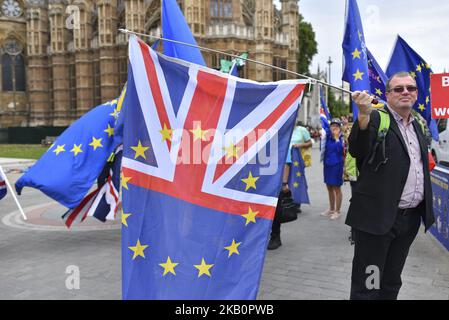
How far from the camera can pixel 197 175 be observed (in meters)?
3.48

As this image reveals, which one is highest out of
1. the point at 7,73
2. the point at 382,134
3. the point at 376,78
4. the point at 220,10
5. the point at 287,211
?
the point at 220,10

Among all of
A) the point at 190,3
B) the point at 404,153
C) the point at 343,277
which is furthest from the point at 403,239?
the point at 190,3

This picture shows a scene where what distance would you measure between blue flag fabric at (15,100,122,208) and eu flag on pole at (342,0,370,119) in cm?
321

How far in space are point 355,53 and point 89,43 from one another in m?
42.5

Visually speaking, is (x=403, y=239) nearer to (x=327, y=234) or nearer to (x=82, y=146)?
(x=327, y=234)

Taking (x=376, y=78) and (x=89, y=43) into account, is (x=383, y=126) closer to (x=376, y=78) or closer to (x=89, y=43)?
(x=376, y=78)

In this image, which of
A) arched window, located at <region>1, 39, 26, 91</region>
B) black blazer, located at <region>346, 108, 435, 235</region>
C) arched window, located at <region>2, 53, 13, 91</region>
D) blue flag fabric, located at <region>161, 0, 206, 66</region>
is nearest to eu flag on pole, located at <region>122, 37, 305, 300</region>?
black blazer, located at <region>346, 108, 435, 235</region>

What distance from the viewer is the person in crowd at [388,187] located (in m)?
2.96

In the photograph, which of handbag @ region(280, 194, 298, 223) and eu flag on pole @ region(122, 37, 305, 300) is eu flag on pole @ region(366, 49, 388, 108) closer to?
handbag @ region(280, 194, 298, 223)

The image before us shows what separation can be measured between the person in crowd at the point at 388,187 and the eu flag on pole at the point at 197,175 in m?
0.67

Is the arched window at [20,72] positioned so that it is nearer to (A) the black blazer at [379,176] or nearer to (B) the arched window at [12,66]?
(B) the arched window at [12,66]

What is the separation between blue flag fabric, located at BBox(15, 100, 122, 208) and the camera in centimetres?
623

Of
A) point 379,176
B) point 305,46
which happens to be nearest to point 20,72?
point 305,46

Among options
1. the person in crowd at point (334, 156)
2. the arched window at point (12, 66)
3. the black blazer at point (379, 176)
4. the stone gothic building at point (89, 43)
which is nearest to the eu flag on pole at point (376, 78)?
the person in crowd at point (334, 156)
